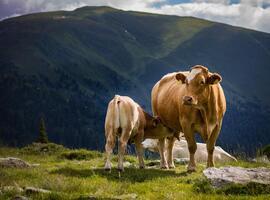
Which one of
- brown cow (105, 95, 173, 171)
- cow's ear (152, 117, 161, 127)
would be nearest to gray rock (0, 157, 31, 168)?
brown cow (105, 95, 173, 171)

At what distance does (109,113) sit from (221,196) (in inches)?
262

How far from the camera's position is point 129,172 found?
53.6 ft

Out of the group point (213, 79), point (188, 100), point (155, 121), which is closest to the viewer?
point (188, 100)

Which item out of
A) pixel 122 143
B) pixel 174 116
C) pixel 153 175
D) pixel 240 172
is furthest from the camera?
pixel 174 116

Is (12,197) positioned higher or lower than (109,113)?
lower

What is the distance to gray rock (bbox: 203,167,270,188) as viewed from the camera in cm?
1224

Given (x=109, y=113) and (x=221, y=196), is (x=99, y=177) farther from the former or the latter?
(x=221, y=196)

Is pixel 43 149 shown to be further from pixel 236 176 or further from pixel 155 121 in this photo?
pixel 236 176

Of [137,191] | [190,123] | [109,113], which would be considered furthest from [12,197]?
[190,123]

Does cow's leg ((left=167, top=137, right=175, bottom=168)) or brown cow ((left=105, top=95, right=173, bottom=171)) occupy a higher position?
brown cow ((left=105, top=95, right=173, bottom=171))

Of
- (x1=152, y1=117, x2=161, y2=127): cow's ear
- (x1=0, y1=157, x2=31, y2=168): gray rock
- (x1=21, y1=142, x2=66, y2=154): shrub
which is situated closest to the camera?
(x1=0, y1=157, x2=31, y2=168): gray rock

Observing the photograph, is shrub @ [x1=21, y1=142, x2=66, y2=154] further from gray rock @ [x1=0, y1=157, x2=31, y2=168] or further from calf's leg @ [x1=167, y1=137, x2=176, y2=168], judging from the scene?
gray rock @ [x1=0, y1=157, x2=31, y2=168]

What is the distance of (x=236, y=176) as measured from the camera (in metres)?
12.7

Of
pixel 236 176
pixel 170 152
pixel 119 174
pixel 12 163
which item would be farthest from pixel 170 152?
pixel 236 176
